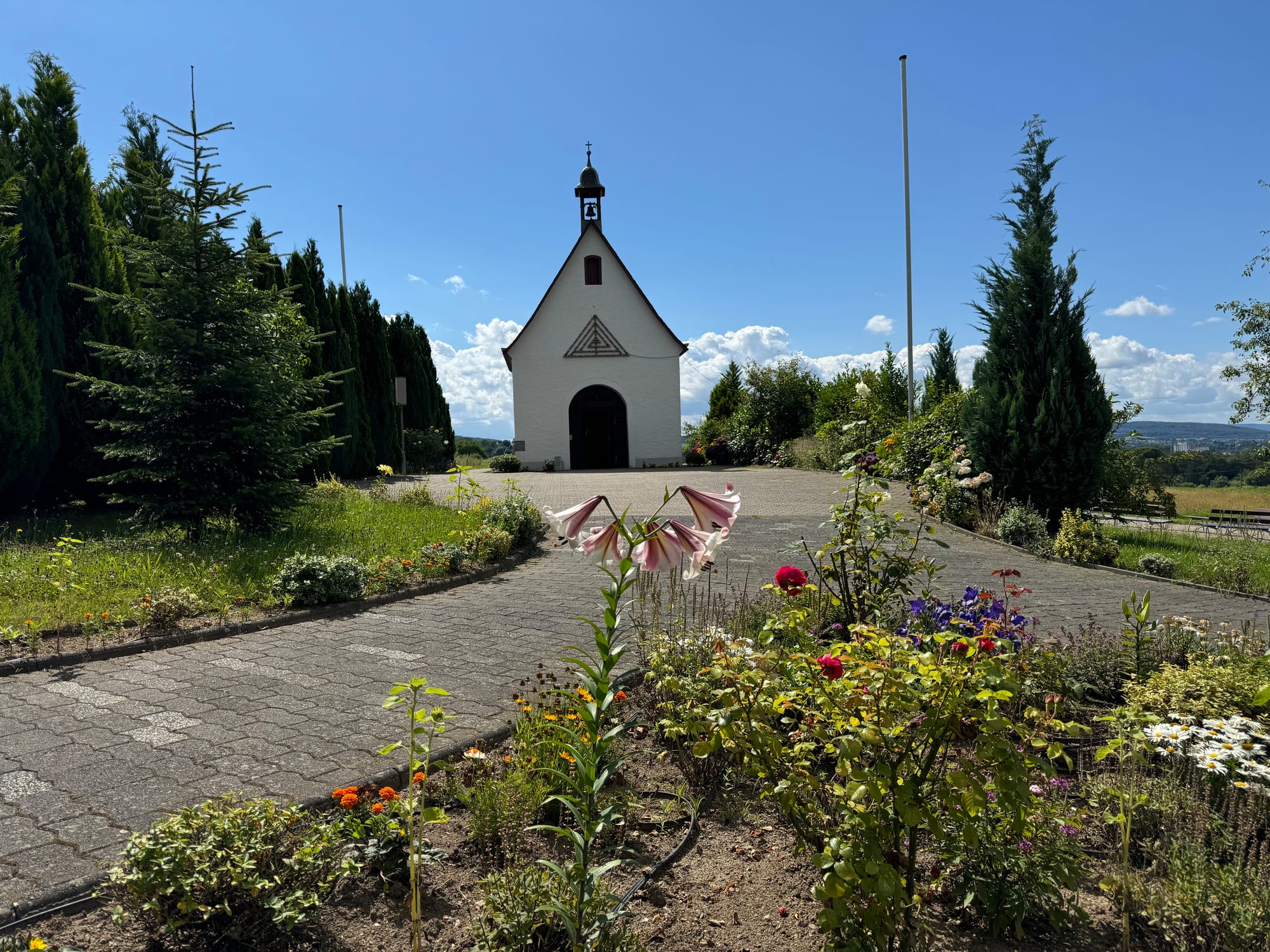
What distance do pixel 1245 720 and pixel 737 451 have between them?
993 inches

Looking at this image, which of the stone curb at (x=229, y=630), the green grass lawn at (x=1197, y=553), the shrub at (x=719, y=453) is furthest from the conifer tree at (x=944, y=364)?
the stone curb at (x=229, y=630)

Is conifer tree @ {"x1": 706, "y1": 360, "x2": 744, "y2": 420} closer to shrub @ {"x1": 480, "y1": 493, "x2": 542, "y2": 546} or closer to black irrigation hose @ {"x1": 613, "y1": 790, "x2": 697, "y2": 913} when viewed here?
shrub @ {"x1": 480, "y1": 493, "x2": 542, "y2": 546}

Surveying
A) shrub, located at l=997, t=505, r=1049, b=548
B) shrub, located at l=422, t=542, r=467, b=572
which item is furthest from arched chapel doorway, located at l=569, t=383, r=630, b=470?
shrub, located at l=422, t=542, r=467, b=572

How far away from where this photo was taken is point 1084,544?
1006 cm

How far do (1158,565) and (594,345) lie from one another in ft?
69.7

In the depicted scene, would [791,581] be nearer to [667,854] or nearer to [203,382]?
[667,854]

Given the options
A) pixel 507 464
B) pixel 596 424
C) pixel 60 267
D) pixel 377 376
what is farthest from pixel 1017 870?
pixel 596 424

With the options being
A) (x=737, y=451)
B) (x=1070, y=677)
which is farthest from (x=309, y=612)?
(x=737, y=451)

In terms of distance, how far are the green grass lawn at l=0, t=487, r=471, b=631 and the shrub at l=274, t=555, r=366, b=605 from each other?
8.5 inches

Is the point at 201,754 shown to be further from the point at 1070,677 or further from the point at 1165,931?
the point at 1070,677

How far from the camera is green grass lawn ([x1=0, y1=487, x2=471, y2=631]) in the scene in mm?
6449

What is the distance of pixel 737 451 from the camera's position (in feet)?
93.1

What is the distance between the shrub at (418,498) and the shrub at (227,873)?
11.4 meters

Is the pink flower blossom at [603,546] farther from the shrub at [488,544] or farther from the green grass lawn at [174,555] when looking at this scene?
the shrub at [488,544]
